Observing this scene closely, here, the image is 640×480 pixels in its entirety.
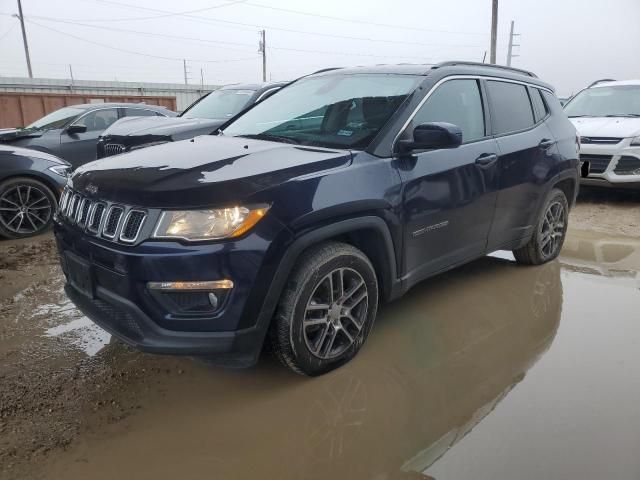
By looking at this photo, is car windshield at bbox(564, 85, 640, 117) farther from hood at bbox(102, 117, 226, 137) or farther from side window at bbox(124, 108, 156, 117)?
side window at bbox(124, 108, 156, 117)

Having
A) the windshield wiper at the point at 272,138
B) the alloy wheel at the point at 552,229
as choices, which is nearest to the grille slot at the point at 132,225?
the windshield wiper at the point at 272,138

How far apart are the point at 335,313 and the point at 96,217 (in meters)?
1.35

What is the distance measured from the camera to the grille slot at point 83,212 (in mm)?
2676

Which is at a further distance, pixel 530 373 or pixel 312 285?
pixel 530 373

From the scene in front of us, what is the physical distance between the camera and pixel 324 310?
2779 mm

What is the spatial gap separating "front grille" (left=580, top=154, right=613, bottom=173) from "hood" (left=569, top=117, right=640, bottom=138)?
33 centimetres

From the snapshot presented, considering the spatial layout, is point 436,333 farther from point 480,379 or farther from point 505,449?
point 505,449

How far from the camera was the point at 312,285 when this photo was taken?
2.63m

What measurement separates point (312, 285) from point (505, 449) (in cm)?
118

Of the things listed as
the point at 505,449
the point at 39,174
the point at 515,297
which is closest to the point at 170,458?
the point at 505,449

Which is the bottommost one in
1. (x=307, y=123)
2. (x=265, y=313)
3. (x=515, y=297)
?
(x=515, y=297)

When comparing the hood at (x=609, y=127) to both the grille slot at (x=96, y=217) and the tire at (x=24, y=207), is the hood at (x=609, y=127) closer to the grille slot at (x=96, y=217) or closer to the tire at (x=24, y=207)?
the grille slot at (x=96, y=217)

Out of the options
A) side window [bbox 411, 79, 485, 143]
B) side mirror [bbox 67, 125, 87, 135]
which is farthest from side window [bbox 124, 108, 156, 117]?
side window [bbox 411, 79, 485, 143]

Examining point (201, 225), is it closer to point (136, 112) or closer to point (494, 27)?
point (136, 112)
